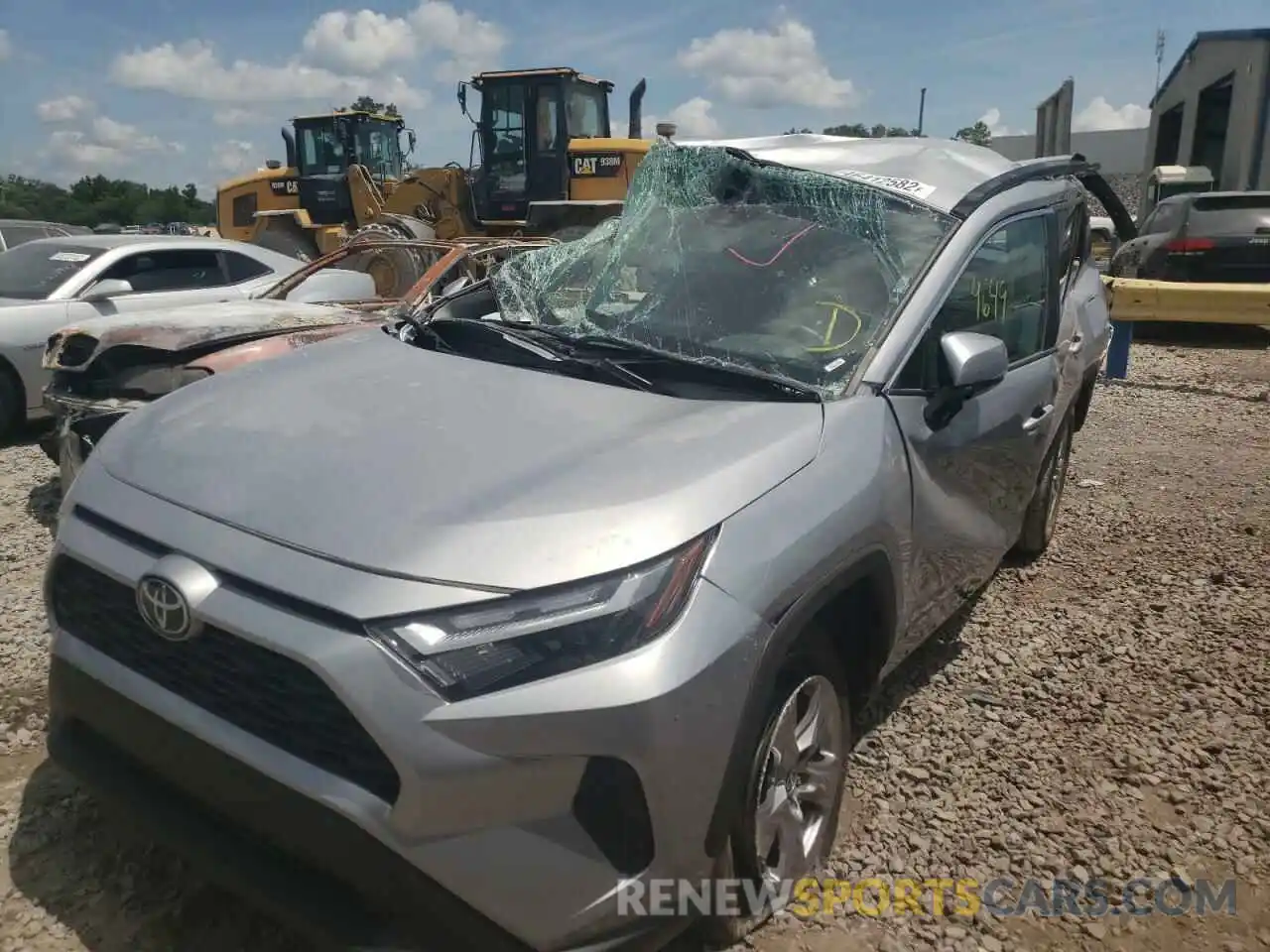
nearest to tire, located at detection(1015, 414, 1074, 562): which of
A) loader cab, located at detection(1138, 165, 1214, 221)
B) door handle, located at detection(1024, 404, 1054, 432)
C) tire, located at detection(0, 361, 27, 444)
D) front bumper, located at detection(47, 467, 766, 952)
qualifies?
door handle, located at detection(1024, 404, 1054, 432)

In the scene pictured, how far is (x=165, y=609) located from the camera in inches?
74.0

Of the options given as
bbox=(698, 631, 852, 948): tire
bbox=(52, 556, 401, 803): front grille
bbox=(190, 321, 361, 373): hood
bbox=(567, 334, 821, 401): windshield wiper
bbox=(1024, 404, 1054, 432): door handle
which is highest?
bbox=(567, 334, 821, 401): windshield wiper

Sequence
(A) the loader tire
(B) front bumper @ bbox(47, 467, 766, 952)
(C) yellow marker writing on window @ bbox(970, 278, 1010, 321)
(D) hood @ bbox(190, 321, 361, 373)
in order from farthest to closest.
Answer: (A) the loader tire → (D) hood @ bbox(190, 321, 361, 373) → (C) yellow marker writing on window @ bbox(970, 278, 1010, 321) → (B) front bumper @ bbox(47, 467, 766, 952)

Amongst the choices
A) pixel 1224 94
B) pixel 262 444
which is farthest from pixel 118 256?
pixel 1224 94

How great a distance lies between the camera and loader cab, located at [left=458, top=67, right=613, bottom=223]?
43.6ft

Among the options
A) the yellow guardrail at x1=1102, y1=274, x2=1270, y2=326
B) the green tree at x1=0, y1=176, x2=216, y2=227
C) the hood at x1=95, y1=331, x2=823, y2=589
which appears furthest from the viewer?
the green tree at x1=0, y1=176, x2=216, y2=227

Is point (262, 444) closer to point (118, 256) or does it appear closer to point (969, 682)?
point (969, 682)

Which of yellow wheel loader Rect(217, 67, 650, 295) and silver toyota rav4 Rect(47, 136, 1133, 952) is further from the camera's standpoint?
yellow wheel loader Rect(217, 67, 650, 295)

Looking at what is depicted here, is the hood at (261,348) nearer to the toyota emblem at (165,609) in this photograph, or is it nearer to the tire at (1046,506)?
the toyota emblem at (165,609)

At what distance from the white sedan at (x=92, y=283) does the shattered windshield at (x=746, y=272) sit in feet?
14.6

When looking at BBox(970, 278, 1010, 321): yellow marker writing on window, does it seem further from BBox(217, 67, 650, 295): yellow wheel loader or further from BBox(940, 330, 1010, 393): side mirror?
BBox(217, 67, 650, 295): yellow wheel loader

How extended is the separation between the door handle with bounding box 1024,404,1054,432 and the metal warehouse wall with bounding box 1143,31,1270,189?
22.6m

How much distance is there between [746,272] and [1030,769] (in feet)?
6.08

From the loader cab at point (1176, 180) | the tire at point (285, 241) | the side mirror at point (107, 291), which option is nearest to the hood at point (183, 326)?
the side mirror at point (107, 291)
